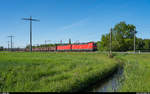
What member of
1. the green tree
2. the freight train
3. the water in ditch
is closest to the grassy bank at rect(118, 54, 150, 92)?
the water in ditch

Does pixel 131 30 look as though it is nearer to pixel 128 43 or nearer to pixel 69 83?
pixel 128 43

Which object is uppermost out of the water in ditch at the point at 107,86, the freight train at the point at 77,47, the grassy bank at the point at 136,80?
the freight train at the point at 77,47

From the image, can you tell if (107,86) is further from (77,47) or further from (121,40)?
(121,40)

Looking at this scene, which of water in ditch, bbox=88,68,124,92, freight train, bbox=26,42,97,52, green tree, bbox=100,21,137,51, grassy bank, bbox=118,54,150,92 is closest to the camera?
grassy bank, bbox=118,54,150,92

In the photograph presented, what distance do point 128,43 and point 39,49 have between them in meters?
49.2

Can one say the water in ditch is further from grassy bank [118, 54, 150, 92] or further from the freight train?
the freight train

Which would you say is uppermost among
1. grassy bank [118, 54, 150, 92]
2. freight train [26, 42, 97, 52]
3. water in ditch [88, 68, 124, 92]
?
freight train [26, 42, 97, 52]

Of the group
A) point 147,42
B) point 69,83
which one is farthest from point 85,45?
point 69,83

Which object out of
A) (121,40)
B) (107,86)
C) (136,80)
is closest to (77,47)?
(121,40)

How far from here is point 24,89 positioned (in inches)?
286

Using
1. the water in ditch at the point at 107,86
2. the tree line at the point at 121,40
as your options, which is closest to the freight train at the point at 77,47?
the tree line at the point at 121,40

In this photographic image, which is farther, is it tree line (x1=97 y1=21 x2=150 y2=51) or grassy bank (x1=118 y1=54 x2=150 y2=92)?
tree line (x1=97 y1=21 x2=150 y2=51)

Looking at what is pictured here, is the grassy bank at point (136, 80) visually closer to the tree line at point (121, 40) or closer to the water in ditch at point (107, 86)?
the water in ditch at point (107, 86)

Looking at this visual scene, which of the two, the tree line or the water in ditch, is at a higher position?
the tree line
